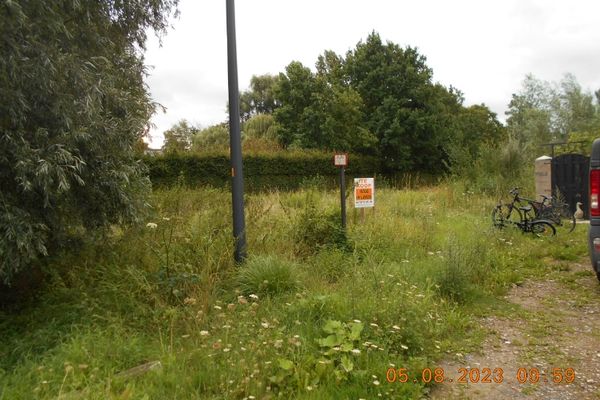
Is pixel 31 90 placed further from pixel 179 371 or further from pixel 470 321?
pixel 470 321

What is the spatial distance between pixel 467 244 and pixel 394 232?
3.96 ft

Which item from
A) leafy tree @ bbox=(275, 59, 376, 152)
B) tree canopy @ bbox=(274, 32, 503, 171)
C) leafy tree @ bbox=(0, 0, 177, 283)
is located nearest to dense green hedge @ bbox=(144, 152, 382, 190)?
leafy tree @ bbox=(275, 59, 376, 152)

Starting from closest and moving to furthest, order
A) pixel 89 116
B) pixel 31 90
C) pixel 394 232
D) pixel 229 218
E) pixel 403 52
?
pixel 31 90, pixel 89 116, pixel 229 218, pixel 394 232, pixel 403 52

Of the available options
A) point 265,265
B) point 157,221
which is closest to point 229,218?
point 157,221

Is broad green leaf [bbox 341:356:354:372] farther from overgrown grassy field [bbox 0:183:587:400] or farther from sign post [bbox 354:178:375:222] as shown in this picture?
sign post [bbox 354:178:375:222]

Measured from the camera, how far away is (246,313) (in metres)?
3.78

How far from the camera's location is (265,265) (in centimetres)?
487

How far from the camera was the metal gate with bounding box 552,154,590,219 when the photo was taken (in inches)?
446

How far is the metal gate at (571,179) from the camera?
11.3m

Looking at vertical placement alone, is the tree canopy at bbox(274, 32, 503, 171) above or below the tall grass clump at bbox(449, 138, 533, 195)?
above

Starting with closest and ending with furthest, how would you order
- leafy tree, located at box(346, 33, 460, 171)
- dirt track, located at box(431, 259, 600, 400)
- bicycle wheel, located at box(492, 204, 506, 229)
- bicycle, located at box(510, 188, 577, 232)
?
dirt track, located at box(431, 259, 600, 400)
bicycle wheel, located at box(492, 204, 506, 229)
bicycle, located at box(510, 188, 577, 232)
leafy tree, located at box(346, 33, 460, 171)

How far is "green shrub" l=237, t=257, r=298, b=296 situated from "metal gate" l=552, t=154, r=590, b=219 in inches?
365

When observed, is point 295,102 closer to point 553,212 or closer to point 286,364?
point 553,212
